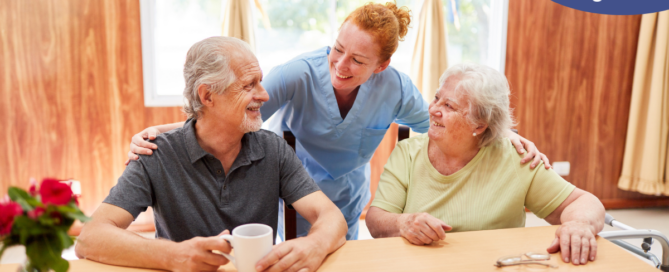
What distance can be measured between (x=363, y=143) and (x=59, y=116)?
2.11m

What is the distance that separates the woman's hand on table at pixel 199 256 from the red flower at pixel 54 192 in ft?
1.17

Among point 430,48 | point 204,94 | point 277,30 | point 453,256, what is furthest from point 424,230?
point 277,30

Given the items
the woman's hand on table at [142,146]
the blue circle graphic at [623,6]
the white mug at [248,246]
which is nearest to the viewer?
the white mug at [248,246]

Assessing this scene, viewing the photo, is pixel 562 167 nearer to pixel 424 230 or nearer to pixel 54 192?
pixel 424 230

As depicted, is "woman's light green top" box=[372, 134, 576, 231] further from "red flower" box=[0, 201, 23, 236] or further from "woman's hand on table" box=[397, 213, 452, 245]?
"red flower" box=[0, 201, 23, 236]

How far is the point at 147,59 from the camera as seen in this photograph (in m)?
2.97

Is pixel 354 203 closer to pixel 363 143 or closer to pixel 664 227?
pixel 363 143

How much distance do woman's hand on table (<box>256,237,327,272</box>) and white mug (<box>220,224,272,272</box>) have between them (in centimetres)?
2

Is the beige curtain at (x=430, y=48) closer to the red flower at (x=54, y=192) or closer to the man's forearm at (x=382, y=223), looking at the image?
the man's forearm at (x=382, y=223)

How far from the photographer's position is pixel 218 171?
4.43 ft

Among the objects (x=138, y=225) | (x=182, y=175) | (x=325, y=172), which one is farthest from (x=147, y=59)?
(x=182, y=175)

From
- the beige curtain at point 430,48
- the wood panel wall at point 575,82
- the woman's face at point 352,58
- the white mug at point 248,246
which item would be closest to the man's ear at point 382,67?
the woman's face at point 352,58

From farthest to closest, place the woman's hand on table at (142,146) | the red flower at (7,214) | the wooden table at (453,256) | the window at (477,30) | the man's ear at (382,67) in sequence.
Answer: the window at (477,30) < the man's ear at (382,67) < the woman's hand on table at (142,146) < the wooden table at (453,256) < the red flower at (7,214)

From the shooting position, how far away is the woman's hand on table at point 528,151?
150 centimetres
